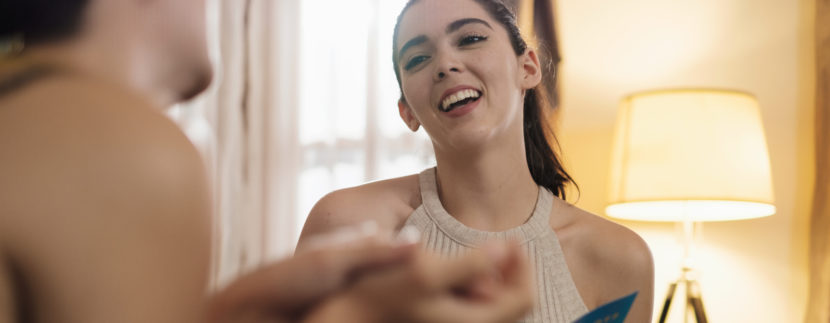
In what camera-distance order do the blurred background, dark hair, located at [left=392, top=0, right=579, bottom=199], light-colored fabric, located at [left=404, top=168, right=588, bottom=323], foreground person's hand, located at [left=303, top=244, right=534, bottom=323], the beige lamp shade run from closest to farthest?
foreground person's hand, located at [left=303, top=244, right=534, bottom=323], light-colored fabric, located at [left=404, top=168, right=588, bottom=323], dark hair, located at [left=392, top=0, right=579, bottom=199], the beige lamp shade, the blurred background

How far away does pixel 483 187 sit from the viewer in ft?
3.97

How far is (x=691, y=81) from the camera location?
81.5 inches

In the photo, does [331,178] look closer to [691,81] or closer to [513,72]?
[691,81]

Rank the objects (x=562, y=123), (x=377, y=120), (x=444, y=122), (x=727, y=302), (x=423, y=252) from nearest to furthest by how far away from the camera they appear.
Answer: (x=423, y=252) < (x=444, y=122) < (x=727, y=302) < (x=562, y=123) < (x=377, y=120)

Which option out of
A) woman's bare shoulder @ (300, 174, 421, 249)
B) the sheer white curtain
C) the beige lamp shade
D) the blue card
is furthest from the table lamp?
the blue card

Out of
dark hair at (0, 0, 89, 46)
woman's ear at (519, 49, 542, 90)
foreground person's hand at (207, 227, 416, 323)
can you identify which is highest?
dark hair at (0, 0, 89, 46)

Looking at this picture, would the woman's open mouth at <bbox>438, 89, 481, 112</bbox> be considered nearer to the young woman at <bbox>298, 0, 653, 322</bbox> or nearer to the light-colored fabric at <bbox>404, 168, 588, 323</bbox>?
the young woman at <bbox>298, 0, 653, 322</bbox>

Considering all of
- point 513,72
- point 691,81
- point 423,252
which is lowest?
point 691,81

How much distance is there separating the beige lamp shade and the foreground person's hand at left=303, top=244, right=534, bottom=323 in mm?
1439

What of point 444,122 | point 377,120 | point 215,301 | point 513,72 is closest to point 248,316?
point 215,301

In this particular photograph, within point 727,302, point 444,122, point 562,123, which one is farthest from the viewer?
point 562,123

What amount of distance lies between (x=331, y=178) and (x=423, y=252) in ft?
7.48

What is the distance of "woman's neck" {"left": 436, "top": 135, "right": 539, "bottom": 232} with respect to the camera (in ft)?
3.94

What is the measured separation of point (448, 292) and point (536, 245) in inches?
36.5
